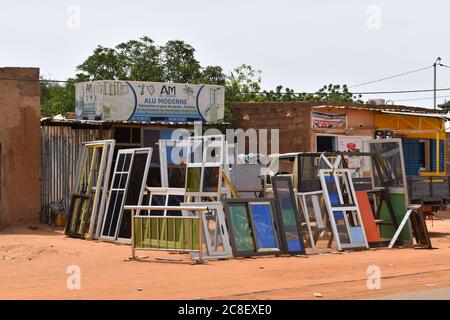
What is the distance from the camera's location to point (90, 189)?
63.8 ft

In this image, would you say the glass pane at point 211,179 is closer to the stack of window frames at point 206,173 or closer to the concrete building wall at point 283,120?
the stack of window frames at point 206,173

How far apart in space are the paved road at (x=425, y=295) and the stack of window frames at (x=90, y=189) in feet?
32.9

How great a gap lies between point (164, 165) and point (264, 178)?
9.58ft

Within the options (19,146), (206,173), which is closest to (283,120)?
(19,146)

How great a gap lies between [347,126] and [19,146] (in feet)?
46.0

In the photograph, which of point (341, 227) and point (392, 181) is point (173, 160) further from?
point (392, 181)

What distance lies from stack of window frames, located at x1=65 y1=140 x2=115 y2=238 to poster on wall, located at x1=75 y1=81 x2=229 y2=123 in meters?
4.15

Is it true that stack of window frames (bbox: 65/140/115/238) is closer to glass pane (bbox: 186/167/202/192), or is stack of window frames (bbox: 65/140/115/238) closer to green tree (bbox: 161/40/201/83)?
glass pane (bbox: 186/167/202/192)

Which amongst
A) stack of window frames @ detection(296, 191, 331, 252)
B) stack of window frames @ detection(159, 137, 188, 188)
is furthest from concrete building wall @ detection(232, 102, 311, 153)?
stack of window frames @ detection(296, 191, 331, 252)

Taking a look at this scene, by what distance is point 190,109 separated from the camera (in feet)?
86.9

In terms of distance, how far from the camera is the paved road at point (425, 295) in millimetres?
9984

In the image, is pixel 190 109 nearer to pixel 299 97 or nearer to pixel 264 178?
pixel 264 178

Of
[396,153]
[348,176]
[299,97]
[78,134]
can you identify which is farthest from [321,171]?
[299,97]

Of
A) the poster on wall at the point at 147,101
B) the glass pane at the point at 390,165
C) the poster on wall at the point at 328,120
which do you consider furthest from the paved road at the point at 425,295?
the poster on wall at the point at 328,120
